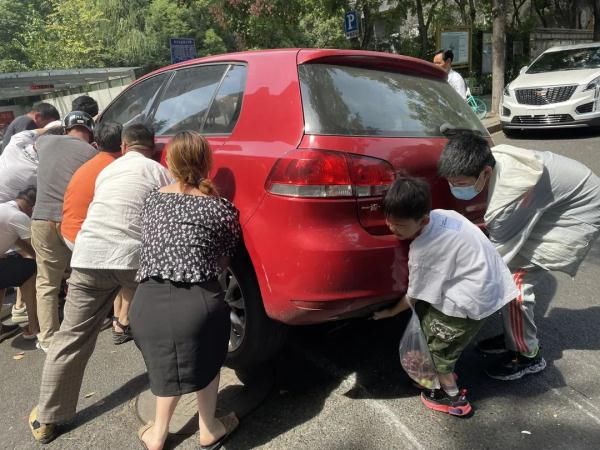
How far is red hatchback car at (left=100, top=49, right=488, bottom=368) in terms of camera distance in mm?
2135

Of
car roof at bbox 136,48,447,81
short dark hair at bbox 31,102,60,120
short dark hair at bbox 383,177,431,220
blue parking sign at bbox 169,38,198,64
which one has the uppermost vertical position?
blue parking sign at bbox 169,38,198,64

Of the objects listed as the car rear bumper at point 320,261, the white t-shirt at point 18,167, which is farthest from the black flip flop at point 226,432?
the white t-shirt at point 18,167

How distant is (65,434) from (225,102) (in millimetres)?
1906

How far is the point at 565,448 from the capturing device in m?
2.20

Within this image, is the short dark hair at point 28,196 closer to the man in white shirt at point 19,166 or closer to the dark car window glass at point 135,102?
the man in white shirt at point 19,166

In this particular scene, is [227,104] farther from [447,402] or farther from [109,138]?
[447,402]

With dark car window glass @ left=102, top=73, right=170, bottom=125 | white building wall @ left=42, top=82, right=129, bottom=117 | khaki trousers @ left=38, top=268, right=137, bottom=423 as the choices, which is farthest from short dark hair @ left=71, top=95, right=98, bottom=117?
white building wall @ left=42, top=82, right=129, bottom=117

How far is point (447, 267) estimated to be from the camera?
221 cm

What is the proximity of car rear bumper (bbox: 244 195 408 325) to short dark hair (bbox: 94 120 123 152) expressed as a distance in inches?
47.5

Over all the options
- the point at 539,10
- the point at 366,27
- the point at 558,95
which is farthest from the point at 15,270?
the point at 539,10

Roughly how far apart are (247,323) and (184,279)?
0.57 meters

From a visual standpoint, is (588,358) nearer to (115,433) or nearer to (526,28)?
(115,433)

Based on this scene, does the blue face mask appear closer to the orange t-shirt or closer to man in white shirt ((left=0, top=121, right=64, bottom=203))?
the orange t-shirt

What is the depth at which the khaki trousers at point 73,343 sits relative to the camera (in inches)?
98.2
